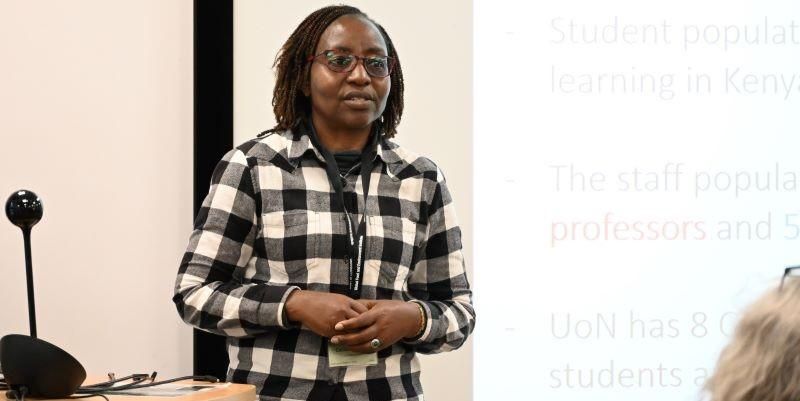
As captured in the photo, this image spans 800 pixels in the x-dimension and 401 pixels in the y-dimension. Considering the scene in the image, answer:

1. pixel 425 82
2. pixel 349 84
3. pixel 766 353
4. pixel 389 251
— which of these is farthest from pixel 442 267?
pixel 425 82

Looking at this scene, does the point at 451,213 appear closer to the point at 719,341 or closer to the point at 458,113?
the point at 458,113

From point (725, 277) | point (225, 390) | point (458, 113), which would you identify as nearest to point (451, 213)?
point (225, 390)

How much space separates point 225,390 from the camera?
5.87ft

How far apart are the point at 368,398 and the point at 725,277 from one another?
1.80 meters

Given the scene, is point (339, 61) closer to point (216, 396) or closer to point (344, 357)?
point (344, 357)

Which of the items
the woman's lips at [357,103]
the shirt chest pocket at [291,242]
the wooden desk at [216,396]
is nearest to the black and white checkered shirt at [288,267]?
the shirt chest pocket at [291,242]

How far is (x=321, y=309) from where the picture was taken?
6.50 ft

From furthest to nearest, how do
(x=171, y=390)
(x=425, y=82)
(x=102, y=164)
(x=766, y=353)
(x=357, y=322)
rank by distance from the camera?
(x=425, y=82)
(x=102, y=164)
(x=357, y=322)
(x=171, y=390)
(x=766, y=353)

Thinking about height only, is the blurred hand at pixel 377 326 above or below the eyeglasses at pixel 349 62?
below

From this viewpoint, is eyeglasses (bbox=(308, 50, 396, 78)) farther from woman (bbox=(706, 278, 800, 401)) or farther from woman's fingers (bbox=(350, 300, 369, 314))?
woman (bbox=(706, 278, 800, 401))

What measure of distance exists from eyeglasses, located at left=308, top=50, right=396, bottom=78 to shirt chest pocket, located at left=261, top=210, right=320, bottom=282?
30 cm

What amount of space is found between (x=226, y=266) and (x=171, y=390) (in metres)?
0.35

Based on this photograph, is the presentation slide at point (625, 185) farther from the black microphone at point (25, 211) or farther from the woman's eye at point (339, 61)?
the black microphone at point (25, 211)

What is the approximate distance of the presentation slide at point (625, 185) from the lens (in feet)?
11.2
